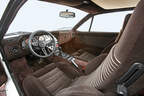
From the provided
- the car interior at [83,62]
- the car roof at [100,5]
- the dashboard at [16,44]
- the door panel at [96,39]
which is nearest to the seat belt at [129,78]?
the car interior at [83,62]

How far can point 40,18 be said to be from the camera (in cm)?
256

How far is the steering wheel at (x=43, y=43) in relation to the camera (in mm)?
1785

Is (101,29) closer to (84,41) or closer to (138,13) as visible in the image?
(84,41)

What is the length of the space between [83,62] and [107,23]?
117 cm

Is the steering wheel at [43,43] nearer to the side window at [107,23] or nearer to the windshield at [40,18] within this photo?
the windshield at [40,18]

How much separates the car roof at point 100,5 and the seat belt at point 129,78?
74.9 inches

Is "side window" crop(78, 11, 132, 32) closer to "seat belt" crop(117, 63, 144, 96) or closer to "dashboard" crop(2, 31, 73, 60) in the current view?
"dashboard" crop(2, 31, 73, 60)

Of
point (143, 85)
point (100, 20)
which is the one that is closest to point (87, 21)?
point (100, 20)

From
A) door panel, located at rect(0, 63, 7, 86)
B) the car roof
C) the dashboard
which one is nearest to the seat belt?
door panel, located at rect(0, 63, 7, 86)

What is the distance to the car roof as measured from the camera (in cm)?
224

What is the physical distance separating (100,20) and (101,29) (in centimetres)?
21

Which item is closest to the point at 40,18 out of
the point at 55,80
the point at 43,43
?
the point at 43,43

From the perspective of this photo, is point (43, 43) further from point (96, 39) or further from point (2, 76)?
point (96, 39)

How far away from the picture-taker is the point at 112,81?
0.59m
